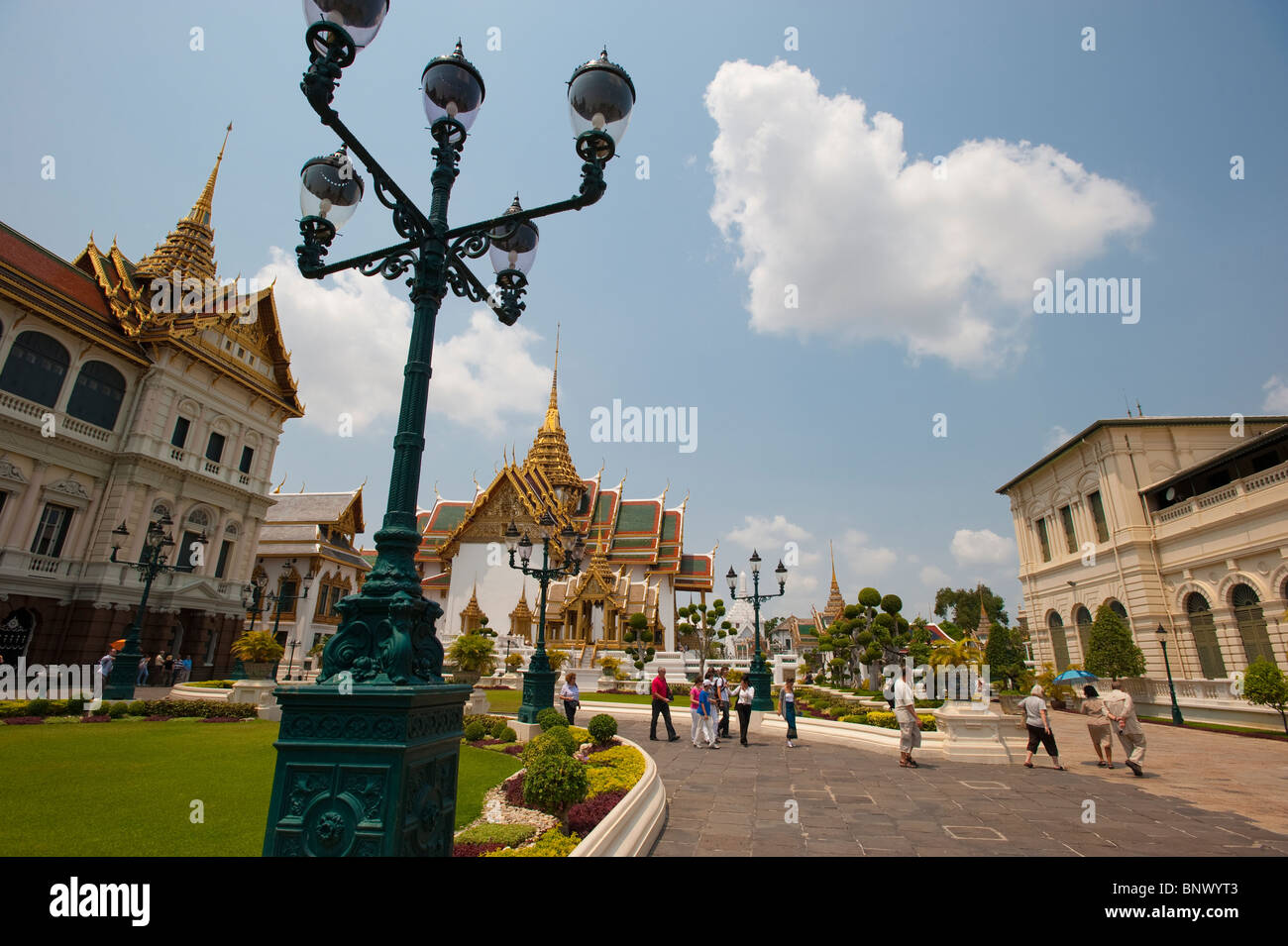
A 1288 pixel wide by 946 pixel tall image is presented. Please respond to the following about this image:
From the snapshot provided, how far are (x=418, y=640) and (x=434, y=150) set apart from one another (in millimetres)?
3492

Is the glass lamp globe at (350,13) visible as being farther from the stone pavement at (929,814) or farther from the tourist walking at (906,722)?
the tourist walking at (906,722)

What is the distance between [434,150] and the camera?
432 centimetres

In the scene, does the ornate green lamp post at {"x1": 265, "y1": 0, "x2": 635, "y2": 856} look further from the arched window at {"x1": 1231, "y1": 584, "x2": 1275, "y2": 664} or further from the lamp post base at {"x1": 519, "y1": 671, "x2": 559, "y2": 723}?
the arched window at {"x1": 1231, "y1": 584, "x2": 1275, "y2": 664}

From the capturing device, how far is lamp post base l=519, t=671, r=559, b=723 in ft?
43.5

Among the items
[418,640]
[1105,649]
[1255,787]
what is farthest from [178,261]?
[1105,649]

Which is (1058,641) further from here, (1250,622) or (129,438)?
(129,438)

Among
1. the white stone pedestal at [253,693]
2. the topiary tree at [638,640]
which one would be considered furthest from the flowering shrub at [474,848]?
the topiary tree at [638,640]

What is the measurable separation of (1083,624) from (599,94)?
3460 centimetres

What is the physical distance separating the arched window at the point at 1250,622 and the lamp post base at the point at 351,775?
2729cm

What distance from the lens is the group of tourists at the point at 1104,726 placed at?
1003cm
